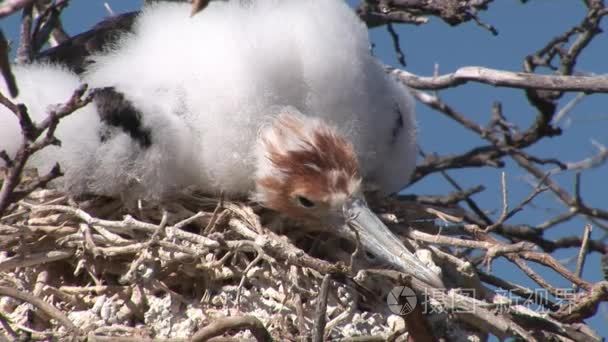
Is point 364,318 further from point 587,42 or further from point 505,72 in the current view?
point 587,42

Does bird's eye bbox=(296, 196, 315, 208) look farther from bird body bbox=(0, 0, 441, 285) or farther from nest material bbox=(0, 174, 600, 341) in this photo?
nest material bbox=(0, 174, 600, 341)

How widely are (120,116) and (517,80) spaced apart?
1294mm

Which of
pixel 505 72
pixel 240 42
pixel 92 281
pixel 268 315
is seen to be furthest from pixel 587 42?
pixel 92 281

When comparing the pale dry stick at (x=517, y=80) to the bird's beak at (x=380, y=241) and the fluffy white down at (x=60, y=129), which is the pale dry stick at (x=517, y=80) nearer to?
the bird's beak at (x=380, y=241)

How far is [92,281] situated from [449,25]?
60.3 inches

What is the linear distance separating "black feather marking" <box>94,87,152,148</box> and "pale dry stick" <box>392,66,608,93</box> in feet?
3.65

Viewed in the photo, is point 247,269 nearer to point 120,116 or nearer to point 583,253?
point 120,116

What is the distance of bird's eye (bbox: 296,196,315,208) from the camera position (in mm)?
3127

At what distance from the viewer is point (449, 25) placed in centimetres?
339

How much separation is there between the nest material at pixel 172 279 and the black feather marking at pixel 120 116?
0.26m

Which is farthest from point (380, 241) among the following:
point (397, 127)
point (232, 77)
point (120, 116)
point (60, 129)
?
point (60, 129)

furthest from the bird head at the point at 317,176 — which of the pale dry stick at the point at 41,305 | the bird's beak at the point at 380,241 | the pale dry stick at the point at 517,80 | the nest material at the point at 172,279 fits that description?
the pale dry stick at the point at 41,305

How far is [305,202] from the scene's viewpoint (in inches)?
123

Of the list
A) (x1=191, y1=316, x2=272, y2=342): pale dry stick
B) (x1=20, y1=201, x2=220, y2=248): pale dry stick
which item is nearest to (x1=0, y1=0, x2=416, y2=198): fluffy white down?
(x1=20, y1=201, x2=220, y2=248): pale dry stick
